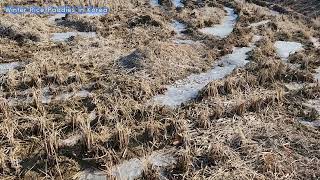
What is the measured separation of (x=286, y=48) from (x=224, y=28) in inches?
127

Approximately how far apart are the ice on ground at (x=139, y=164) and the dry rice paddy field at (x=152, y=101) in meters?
0.02

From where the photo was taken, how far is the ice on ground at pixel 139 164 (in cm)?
629

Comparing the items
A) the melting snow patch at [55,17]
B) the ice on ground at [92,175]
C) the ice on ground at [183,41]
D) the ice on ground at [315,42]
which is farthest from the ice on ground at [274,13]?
the ice on ground at [92,175]

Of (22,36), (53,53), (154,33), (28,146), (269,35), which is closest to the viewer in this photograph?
(28,146)

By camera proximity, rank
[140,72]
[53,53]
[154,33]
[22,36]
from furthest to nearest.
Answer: [154,33] → [22,36] → [53,53] → [140,72]

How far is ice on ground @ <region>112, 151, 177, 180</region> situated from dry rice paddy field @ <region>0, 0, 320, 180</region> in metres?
0.02

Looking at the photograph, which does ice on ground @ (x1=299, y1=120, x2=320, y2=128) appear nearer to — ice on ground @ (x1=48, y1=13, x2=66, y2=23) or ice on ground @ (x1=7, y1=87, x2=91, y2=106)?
ice on ground @ (x1=7, y1=87, x2=91, y2=106)

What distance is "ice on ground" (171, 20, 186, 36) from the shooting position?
15.3 metres

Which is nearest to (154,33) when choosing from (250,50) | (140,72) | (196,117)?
(250,50)

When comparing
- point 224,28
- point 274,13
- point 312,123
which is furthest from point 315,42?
point 312,123

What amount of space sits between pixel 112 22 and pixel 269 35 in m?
5.99

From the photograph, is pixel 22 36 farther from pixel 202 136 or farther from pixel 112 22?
pixel 202 136

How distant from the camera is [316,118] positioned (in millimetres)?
8188

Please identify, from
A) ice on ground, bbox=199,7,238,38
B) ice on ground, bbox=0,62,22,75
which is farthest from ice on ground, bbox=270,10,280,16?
ice on ground, bbox=0,62,22,75
